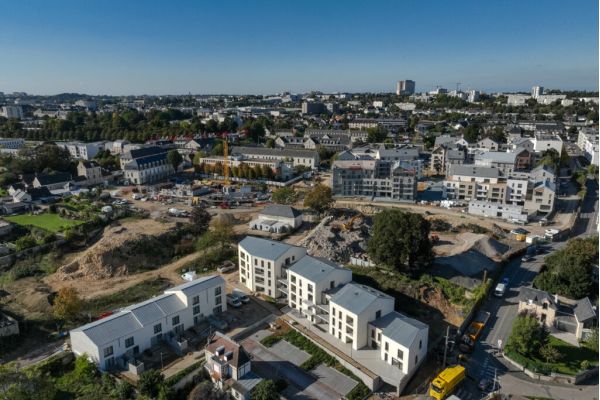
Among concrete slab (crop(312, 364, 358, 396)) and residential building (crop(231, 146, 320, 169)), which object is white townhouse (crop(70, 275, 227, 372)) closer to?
concrete slab (crop(312, 364, 358, 396))

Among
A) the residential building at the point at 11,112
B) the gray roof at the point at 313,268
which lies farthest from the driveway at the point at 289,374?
the residential building at the point at 11,112

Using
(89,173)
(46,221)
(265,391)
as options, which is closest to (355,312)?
(265,391)

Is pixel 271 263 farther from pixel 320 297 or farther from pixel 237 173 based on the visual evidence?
pixel 237 173

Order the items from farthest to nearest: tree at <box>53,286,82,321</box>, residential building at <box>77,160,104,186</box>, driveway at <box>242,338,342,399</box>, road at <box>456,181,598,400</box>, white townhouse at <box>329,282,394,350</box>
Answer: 1. residential building at <box>77,160,104,186</box>
2. tree at <box>53,286,82,321</box>
3. white townhouse at <box>329,282,394,350</box>
4. road at <box>456,181,598,400</box>
5. driveway at <box>242,338,342,399</box>

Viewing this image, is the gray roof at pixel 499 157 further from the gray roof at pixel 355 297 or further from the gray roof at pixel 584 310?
the gray roof at pixel 355 297

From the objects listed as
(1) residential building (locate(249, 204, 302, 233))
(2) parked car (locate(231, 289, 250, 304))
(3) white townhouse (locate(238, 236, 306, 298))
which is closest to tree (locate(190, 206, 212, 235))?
(1) residential building (locate(249, 204, 302, 233))

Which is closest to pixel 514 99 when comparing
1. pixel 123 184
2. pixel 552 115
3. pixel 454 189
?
pixel 552 115
